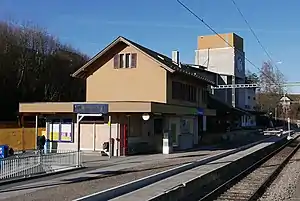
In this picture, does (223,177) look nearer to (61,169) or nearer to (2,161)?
(61,169)

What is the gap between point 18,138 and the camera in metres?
34.0

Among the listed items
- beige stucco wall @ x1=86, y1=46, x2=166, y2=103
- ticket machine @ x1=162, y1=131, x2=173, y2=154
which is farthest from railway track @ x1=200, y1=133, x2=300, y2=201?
beige stucco wall @ x1=86, y1=46, x2=166, y2=103

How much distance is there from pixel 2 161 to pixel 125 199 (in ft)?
23.9

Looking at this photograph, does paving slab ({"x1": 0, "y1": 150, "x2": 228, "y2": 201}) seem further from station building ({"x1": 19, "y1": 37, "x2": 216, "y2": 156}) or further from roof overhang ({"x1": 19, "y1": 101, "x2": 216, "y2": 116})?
station building ({"x1": 19, "y1": 37, "x2": 216, "y2": 156})

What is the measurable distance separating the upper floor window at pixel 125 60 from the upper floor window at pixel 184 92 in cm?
343

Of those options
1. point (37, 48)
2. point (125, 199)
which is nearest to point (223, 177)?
point (125, 199)

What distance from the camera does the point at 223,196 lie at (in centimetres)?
1438

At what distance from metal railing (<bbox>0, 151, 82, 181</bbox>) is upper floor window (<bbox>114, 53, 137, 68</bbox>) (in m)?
14.7

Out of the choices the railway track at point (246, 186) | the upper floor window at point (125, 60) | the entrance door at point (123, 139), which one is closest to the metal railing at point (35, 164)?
the entrance door at point (123, 139)

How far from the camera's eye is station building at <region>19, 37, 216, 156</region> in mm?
28484

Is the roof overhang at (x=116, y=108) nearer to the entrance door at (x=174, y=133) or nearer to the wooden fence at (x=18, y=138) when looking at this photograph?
the entrance door at (x=174, y=133)

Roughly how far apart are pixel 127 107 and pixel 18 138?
10546mm

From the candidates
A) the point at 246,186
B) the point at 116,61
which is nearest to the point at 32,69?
the point at 116,61

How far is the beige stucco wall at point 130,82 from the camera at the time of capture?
1339 inches
